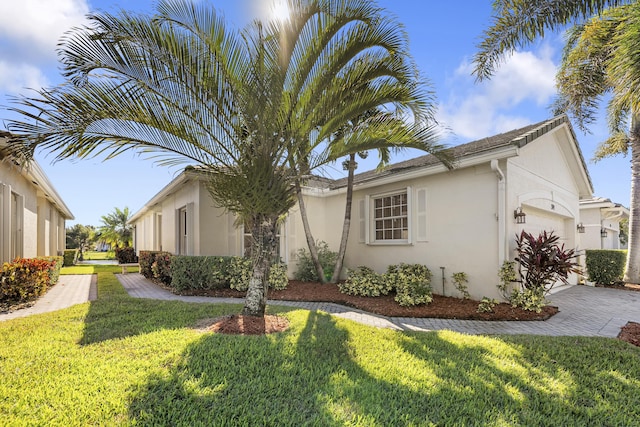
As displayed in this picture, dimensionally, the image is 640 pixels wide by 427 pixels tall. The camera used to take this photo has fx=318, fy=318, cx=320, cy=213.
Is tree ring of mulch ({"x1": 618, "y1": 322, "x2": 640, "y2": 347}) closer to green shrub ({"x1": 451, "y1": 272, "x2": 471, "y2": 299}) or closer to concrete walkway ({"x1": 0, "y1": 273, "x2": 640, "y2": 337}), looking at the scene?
A: concrete walkway ({"x1": 0, "y1": 273, "x2": 640, "y2": 337})

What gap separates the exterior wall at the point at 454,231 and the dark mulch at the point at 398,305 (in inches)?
28.2

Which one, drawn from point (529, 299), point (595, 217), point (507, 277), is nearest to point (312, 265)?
point (507, 277)

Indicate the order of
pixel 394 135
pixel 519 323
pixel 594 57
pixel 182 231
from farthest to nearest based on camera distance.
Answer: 1. pixel 182 231
2. pixel 594 57
3. pixel 519 323
4. pixel 394 135

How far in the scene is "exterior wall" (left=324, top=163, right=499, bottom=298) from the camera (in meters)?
7.93

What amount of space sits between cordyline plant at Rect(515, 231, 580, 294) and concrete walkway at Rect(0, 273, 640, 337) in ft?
2.76

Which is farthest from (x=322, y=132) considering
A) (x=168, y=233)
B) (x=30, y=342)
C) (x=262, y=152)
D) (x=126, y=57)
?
(x=168, y=233)

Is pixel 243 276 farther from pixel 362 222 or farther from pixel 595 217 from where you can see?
pixel 595 217

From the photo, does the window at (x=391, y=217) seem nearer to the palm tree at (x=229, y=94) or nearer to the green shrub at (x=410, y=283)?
the green shrub at (x=410, y=283)

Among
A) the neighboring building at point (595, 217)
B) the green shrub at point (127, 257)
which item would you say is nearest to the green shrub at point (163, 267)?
the green shrub at point (127, 257)

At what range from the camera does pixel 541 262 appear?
23.8 feet

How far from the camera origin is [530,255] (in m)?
7.43

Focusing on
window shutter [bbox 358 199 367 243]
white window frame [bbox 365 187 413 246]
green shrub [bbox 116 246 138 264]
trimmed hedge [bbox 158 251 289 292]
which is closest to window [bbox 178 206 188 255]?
trimmed hedge [bbox 158 251 289 292]

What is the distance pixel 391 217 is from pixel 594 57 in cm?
835

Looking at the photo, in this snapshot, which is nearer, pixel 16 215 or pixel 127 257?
pixel 16 215
